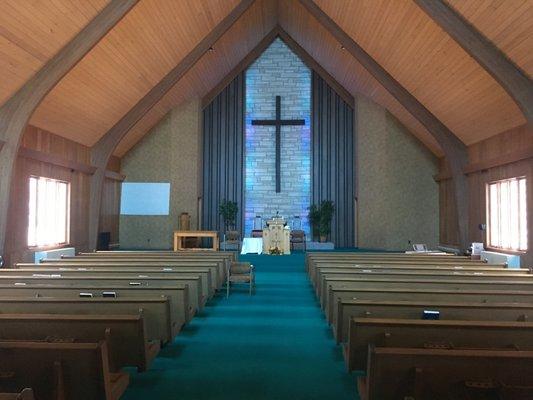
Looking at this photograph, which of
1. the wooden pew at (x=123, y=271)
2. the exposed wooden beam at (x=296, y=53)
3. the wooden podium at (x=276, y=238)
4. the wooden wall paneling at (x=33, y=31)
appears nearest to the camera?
the wooden pew at (x=123, y=271)

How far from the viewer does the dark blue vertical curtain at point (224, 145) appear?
14.9 meters

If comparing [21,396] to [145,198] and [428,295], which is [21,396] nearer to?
[428,295]

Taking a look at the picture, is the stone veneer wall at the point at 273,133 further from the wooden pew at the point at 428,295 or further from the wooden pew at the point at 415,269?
the wooden pew at the point at 428,295

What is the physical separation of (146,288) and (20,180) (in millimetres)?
5575

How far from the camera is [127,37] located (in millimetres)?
8461

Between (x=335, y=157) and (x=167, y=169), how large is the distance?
16.8ft

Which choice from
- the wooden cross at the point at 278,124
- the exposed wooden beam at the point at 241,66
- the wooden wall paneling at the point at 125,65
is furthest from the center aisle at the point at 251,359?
the exposed wooden beam at the point at 241,66

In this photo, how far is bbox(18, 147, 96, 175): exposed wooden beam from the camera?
27.3 ft

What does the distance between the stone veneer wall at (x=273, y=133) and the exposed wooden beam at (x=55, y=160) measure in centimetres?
549

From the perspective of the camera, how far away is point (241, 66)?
1483 centimetres

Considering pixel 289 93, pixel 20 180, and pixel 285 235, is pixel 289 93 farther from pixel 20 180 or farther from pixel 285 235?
pixel 20 180

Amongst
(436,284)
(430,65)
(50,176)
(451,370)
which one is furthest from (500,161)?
(50,176)

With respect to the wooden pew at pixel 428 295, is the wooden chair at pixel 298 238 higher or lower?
higher

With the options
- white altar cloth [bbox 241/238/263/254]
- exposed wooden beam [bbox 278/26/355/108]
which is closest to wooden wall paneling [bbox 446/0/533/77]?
white altar cloth [bbox 241/238/263/254]
